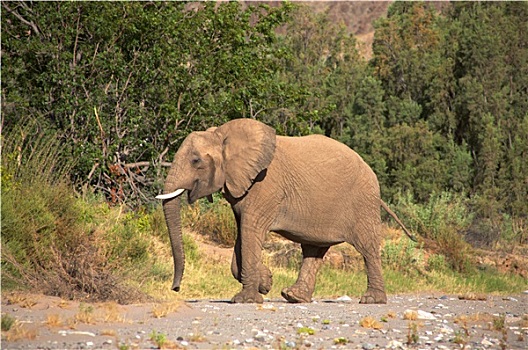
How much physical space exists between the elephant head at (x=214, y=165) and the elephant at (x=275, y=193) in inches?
0.5

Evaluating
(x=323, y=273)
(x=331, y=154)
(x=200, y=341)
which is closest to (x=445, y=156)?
(x=323, y=273)

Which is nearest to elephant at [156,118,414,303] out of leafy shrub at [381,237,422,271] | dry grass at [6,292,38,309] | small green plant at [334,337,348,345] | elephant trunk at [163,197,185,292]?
elephant trunk at [163,197,185,292]

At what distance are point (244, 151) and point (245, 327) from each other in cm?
290

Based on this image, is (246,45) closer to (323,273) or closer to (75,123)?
(75,123)

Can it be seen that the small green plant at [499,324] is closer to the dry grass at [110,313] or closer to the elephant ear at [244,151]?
the elephant ear at [244,151]

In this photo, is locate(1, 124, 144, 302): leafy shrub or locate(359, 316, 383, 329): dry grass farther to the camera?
locate(1, 124, 144, 302): leafy shrub

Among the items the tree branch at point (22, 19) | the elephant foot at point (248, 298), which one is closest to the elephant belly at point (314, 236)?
the elephant foot at point (248, 298)

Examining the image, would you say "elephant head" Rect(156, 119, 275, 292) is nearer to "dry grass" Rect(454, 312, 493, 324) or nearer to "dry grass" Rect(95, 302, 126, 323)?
"dry grass" Rect(95, 302, 126, 323)

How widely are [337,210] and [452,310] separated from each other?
193 centimetres

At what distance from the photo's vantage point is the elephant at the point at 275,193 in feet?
36.5

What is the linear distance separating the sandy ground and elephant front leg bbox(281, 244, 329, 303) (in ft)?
1.41

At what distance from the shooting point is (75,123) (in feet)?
58.3

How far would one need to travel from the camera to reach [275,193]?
11.5 meters

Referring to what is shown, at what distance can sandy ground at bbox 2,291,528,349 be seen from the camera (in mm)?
8012
